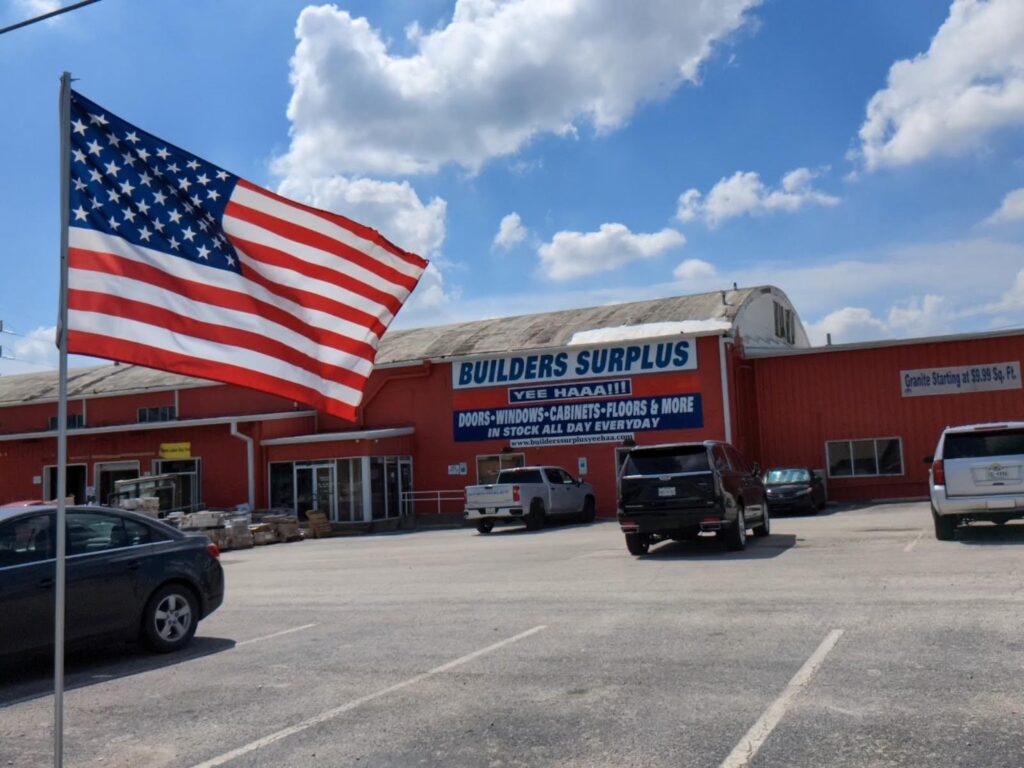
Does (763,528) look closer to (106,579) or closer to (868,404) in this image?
(106,579)

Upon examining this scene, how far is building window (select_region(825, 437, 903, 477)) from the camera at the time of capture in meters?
30.4

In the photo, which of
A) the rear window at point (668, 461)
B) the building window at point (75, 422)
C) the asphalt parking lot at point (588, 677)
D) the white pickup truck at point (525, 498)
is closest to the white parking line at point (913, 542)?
the asphalt parking lot at point (588, 677)

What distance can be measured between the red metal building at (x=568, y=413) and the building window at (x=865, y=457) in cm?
4

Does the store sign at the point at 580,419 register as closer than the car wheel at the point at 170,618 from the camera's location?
No

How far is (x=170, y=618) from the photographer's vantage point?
31.0 ft

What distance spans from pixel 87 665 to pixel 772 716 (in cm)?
642

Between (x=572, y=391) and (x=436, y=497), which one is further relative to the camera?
(x=436, y=497)

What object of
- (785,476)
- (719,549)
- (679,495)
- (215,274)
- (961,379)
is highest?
(961,379)

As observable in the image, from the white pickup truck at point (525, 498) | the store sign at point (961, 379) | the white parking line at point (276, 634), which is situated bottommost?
the white parking line at point (276, 634)

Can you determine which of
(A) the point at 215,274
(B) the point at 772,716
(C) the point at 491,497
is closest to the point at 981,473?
(B) the point at 772,716

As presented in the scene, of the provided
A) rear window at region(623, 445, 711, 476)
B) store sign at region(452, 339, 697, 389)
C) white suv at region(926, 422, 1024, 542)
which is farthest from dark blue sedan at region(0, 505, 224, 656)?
store sign at region(452, 339, 697, 389)

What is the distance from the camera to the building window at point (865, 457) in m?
30.4

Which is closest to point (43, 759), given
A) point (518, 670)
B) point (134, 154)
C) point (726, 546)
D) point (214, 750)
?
point (214, 750)

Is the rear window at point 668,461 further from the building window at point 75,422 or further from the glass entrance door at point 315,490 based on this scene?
the building window at point 75,422
